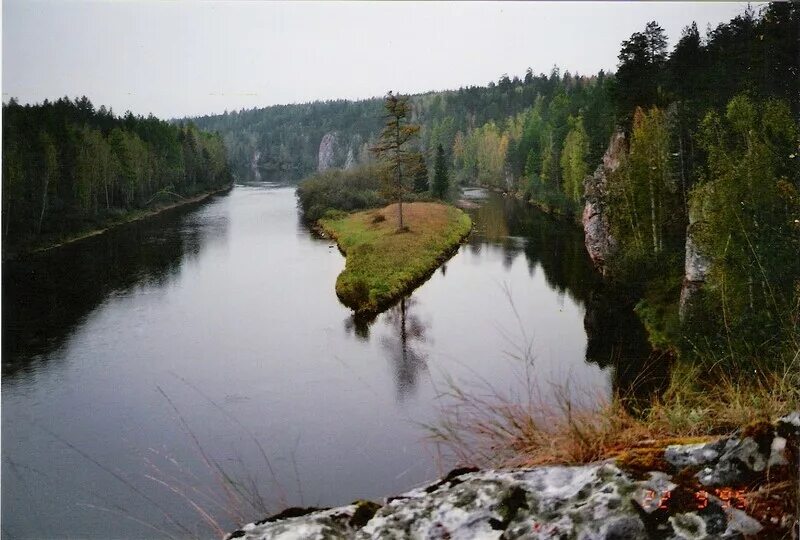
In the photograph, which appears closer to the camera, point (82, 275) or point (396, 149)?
point (82, 275)

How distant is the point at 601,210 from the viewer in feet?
61.3

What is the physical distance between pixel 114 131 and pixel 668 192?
15.1m

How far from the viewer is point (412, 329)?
13938 millimetres

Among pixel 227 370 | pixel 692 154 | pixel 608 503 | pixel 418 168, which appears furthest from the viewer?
pixel 418 168

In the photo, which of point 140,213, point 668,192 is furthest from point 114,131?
point 668,192

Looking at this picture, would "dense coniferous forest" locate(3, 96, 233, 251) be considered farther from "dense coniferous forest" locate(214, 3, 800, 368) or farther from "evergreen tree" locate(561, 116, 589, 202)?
"evergreen tree" locate(561, 116, 589, 202)

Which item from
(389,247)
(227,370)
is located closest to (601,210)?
(389,247)

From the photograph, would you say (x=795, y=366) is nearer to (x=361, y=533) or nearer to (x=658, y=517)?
(x=658, y=517)

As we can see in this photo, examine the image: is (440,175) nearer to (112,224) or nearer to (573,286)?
(573,286)

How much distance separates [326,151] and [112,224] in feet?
30.8

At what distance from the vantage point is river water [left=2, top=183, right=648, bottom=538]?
308 inches

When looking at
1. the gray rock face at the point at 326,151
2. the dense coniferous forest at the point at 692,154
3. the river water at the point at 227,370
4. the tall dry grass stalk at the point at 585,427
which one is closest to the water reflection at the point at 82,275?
the river water at the point at 227,370

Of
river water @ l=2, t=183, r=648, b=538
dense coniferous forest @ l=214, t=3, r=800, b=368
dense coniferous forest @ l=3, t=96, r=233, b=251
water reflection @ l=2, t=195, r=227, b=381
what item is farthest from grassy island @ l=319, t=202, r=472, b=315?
dense coniferous forest @ l=3, t=96, r=233, b=251

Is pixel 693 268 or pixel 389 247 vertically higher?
pixel 693 268
